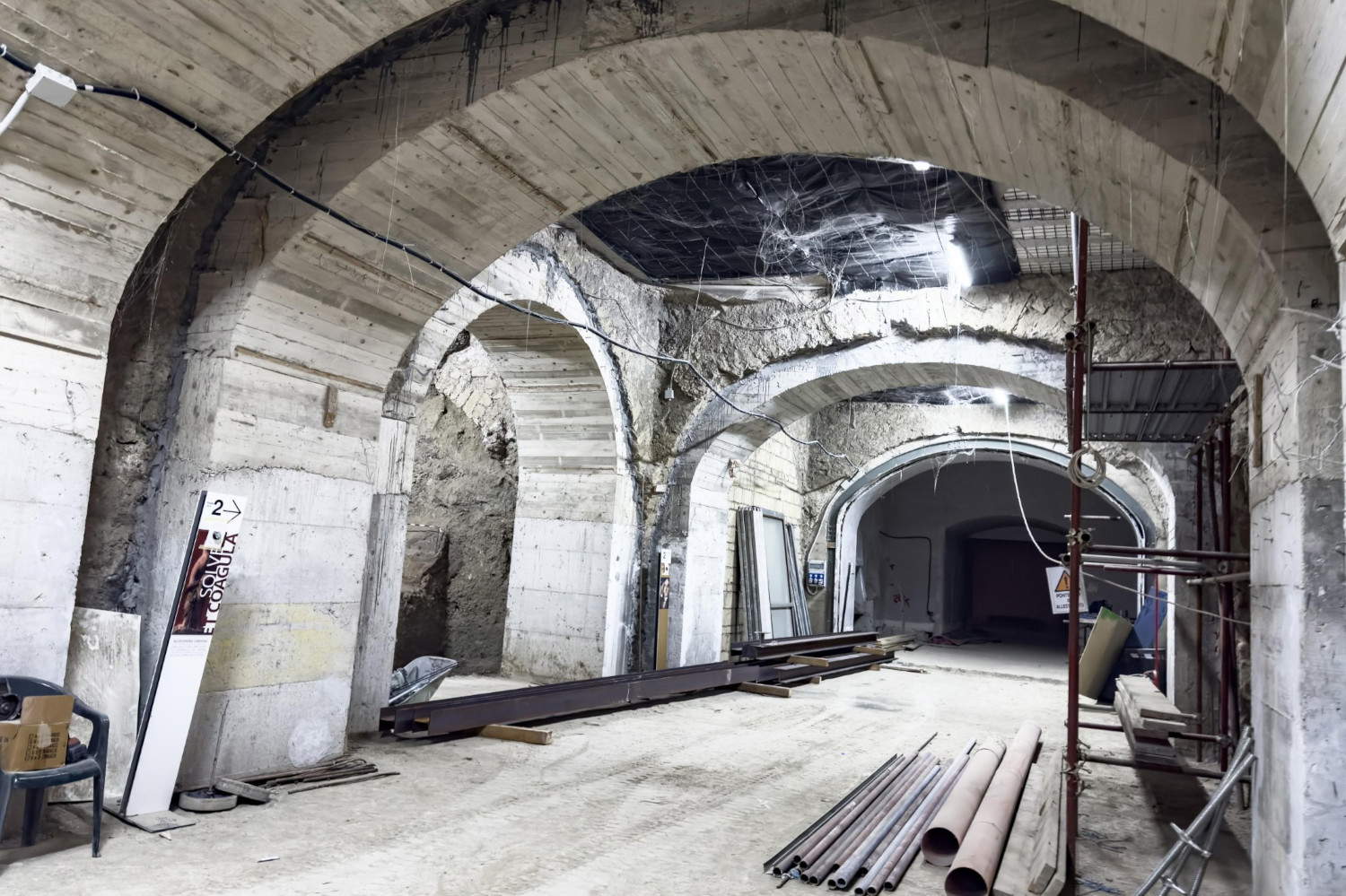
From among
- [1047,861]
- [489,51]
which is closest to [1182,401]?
[1047,861]

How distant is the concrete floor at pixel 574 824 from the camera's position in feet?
10.4

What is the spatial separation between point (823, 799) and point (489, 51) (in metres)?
3.77

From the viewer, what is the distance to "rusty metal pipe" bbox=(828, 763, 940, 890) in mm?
3365

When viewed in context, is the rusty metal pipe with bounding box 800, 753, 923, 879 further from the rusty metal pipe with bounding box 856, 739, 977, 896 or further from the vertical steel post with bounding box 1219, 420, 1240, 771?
the vertical steel post with bounding box 1219, 420, 1240, 771

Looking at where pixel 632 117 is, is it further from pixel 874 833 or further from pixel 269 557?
pixel 874 833

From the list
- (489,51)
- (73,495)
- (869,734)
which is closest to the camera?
(73,495)

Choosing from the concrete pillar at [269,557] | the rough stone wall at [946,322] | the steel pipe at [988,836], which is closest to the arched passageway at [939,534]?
the rough stone wall at [946,322]

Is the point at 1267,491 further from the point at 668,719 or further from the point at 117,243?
the point at 668,719

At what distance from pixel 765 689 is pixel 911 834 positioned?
13.9ft

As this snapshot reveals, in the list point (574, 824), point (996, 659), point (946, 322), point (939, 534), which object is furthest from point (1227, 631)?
point (939, 534)

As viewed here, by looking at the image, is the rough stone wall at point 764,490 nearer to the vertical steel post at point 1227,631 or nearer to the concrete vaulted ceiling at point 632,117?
the vertical steel post at point 1227,631

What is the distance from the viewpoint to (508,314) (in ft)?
24.5

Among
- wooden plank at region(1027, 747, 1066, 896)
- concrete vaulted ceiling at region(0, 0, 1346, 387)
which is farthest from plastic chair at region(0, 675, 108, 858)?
wooden plank at region(1027, 747, 1066, 896)

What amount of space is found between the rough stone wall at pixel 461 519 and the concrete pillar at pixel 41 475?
535 cm
